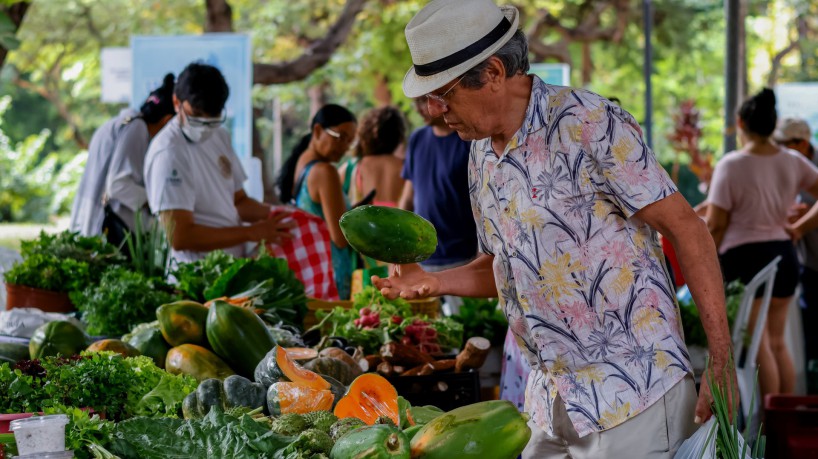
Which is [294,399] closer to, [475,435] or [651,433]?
[475,435]

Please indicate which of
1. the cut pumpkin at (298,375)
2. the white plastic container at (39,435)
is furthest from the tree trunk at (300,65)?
the white plastic container at (39,435)

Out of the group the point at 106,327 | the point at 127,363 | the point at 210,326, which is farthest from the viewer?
the point at 106,327

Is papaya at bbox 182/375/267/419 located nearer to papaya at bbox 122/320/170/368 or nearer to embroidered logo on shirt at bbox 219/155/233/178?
papaya at bbox 122/320/170/368

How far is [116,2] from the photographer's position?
26406mm

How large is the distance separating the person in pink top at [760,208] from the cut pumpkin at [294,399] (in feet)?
16.9

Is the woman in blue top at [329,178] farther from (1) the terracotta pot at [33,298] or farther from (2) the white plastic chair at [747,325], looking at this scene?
(2) the white plastic chair at [747,325]

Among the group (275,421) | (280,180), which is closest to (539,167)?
(275,421)

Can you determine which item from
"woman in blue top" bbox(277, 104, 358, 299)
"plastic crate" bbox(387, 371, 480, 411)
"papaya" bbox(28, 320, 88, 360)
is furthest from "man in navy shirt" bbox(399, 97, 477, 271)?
"papaya" bbox(28, 320, 88, 360)

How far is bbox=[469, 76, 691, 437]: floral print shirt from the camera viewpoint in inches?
106

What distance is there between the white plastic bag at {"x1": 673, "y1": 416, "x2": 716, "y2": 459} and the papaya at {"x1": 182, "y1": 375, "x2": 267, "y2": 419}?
3.65ft

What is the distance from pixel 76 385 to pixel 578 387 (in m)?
1.28

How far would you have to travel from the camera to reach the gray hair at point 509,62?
2.69 m

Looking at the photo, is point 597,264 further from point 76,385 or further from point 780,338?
point 780,338

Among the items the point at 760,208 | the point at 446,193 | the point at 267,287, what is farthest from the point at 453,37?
the point at 760,208
